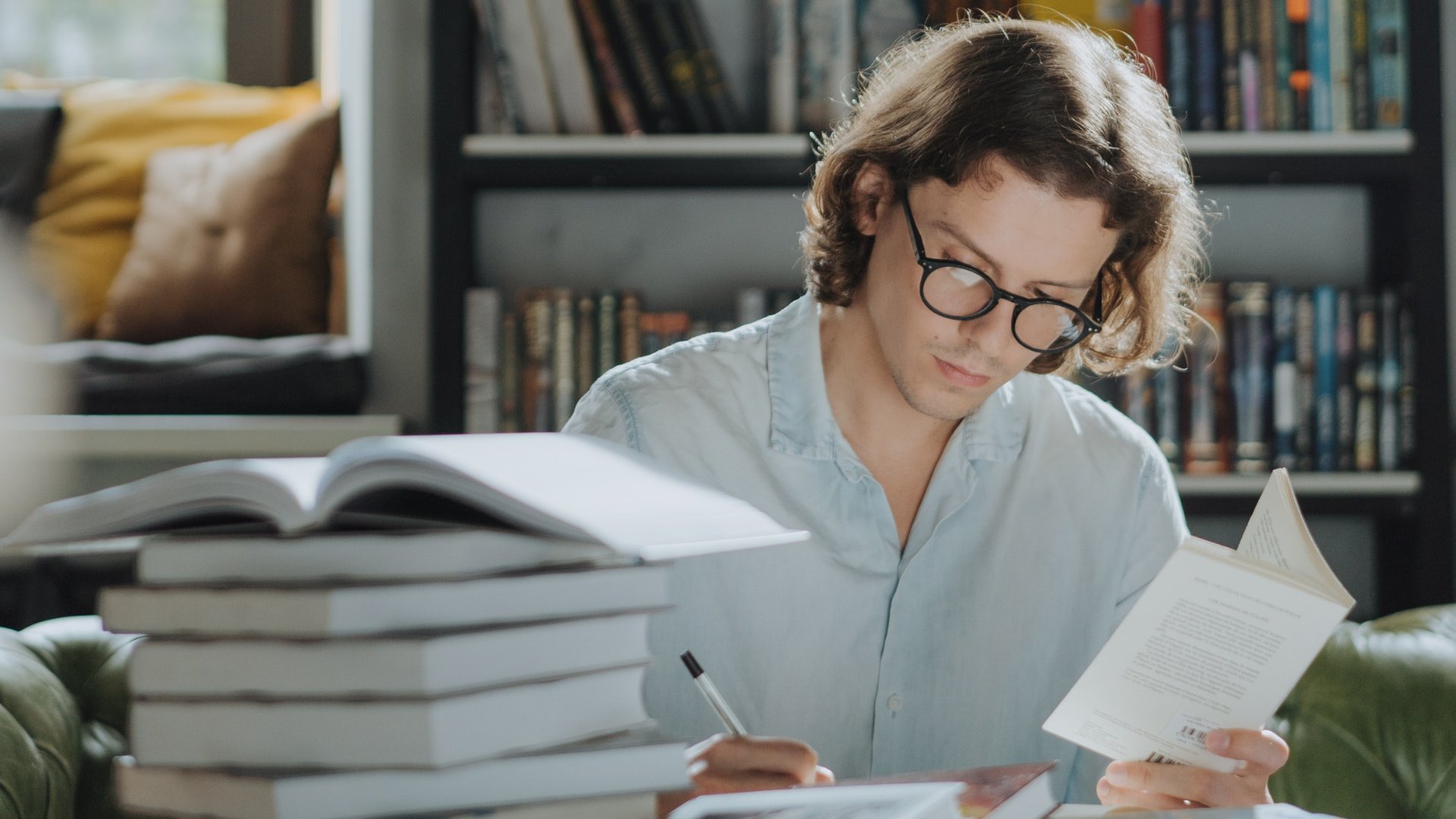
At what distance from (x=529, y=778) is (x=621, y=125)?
1491mm

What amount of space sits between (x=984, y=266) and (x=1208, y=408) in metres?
0.96

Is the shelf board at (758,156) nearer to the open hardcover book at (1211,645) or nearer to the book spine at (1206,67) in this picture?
the book spine at (1206,67)

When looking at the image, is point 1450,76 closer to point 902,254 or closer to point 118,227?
point 902,254

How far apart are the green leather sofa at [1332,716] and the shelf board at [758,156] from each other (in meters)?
0.84

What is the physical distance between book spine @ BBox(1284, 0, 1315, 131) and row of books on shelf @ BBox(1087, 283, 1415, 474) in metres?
0.27

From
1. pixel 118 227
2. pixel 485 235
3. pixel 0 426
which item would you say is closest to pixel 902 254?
pixel 485 235

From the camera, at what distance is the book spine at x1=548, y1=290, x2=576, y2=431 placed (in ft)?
6.17

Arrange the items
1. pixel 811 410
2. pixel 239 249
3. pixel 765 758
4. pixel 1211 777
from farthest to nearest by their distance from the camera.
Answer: pixel 239 249 → pixel 811 410 → pixel 1211 777 → pixel 765 758

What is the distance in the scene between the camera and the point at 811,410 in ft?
3.87

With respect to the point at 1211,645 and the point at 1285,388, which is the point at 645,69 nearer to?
the point at 1285,388

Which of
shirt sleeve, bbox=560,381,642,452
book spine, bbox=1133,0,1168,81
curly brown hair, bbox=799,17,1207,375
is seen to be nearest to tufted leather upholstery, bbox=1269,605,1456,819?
curly brown hair, bbox=799,17,1207,375

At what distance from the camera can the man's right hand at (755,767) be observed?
2.24 feet

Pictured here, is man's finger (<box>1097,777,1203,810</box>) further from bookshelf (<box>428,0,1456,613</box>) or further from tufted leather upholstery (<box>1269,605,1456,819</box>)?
bookshelf (<box>428,0,1456,613</box>)

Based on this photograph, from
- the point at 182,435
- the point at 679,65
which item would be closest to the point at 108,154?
the point at 182,435
